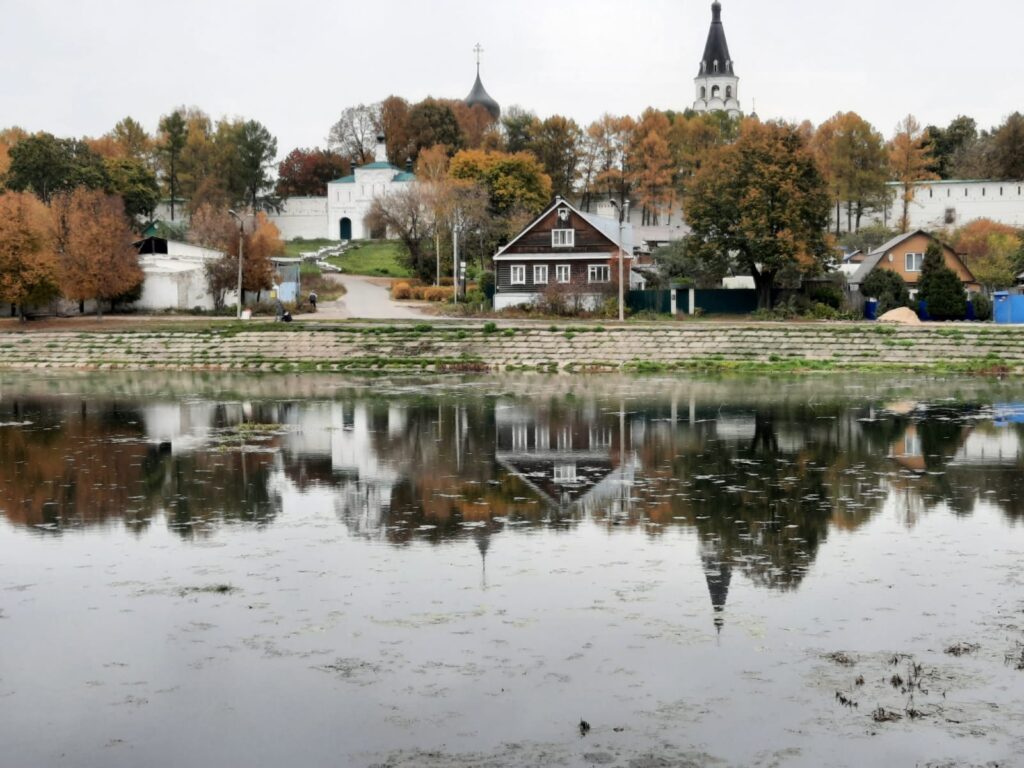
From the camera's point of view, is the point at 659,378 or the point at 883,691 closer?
the point at 883,691

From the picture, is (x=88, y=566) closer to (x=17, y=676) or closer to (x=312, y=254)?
(x=17, y=676)

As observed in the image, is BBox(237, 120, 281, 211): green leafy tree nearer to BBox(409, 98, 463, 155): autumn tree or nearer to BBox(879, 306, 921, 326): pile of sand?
BBox(409, 98, 463, 155): autumn tree

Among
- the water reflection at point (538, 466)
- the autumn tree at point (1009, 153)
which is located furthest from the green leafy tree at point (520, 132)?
the water reflection at point (538, 466)

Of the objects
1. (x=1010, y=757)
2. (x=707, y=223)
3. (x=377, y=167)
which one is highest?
(x=377, y=167)

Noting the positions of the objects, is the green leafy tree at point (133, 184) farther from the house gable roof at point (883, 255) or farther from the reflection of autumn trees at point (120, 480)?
the reflection of autumn trees at point (120, 480)

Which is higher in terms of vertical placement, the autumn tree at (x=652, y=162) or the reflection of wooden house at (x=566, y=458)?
the autumn tree at (x=652, y=162)

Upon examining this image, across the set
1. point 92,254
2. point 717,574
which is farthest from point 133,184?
point 717,574

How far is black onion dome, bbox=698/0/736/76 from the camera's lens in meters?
139

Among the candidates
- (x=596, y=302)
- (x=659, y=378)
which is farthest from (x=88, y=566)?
(x=596, y=302)

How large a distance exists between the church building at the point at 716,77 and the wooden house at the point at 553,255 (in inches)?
3252

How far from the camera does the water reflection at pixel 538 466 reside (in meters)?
15.2

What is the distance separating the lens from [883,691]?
9109mm

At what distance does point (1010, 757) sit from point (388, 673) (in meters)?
4.39

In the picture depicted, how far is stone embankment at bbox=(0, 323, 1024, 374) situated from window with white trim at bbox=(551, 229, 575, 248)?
1531 centimetres
